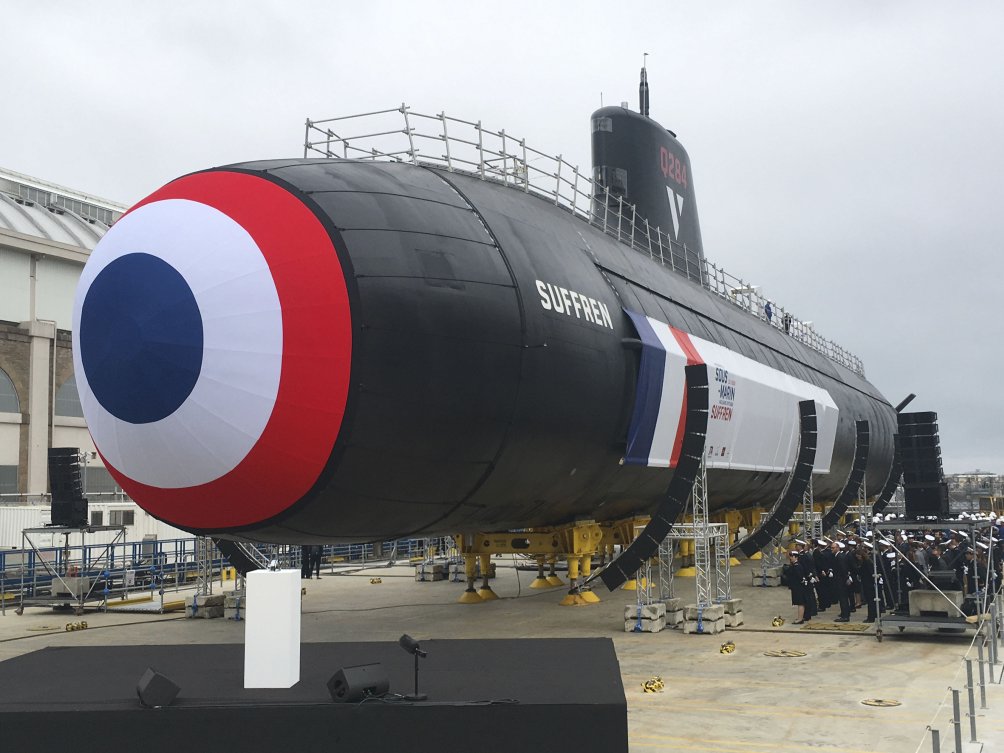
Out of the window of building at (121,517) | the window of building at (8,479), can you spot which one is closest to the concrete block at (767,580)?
the window of building at (121,517)

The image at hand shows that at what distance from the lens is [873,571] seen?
17.2 meters

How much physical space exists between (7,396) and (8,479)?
144 inches

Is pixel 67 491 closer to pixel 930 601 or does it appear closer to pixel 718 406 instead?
pixel 718 406

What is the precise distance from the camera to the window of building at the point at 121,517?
122 ft

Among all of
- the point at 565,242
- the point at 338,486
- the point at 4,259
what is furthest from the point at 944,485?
the point at 4,259

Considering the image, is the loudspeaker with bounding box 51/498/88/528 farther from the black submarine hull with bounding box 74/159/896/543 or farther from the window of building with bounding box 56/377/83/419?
the window of building with bounding box 56/377/83/419

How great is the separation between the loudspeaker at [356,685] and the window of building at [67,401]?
42.8m

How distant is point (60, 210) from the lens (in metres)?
58.3

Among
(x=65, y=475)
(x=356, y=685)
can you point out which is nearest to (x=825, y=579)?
(x=356, y=685)

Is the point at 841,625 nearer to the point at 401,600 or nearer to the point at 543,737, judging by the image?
the point at 401,600

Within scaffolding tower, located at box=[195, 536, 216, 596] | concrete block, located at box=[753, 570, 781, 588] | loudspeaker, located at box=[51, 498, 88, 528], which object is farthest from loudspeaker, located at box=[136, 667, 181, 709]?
concrete block, located at box=[753, 570, 781, 588]

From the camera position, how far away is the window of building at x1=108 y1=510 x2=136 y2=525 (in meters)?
37.2

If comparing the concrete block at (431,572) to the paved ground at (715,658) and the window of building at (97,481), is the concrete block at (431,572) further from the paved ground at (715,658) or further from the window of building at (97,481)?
the window of building at (97,481)

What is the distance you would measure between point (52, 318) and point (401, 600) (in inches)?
1271
